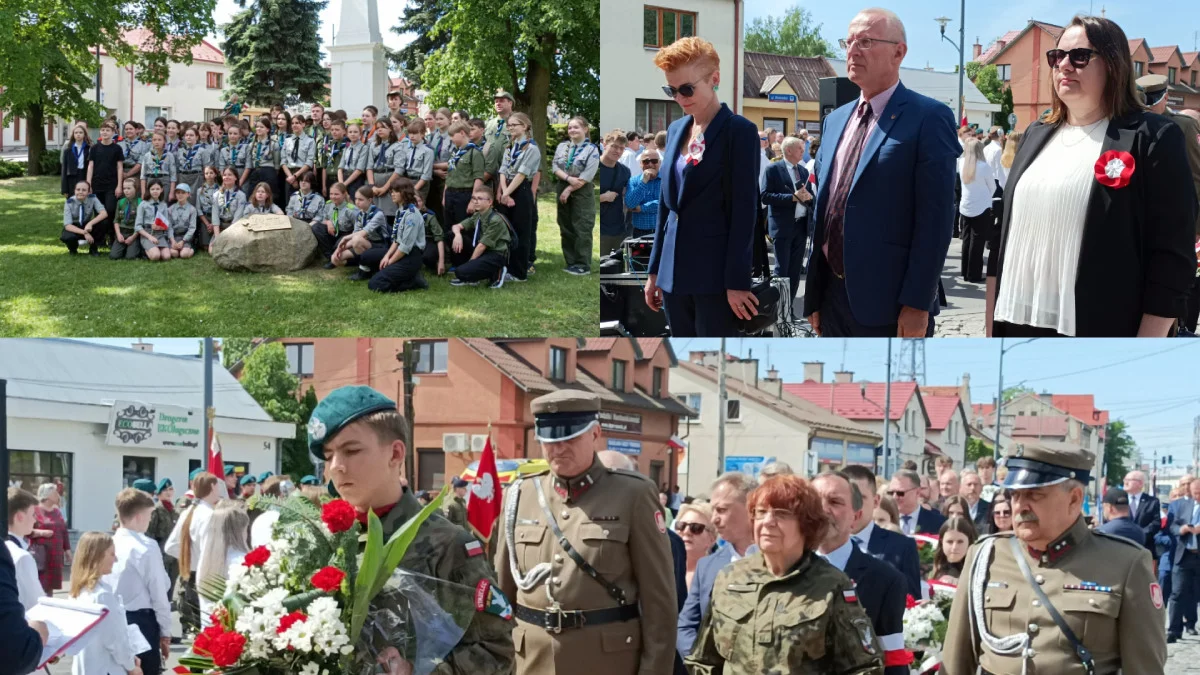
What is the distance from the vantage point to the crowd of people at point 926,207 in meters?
4.29

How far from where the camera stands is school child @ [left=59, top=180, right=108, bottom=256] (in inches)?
535

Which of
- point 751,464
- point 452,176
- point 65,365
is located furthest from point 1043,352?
point 452,176

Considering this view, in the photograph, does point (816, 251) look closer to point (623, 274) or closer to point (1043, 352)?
point (1043, 352)

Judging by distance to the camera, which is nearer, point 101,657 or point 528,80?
point 101,657

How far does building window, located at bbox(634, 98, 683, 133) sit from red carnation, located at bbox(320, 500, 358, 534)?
464 cm

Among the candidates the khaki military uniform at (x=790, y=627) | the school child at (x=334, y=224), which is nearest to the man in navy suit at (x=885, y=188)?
the khaki military uniform at (x=790, y=627)

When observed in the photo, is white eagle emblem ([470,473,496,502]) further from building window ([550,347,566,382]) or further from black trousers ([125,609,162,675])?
black trousers ([125,609,162,675])

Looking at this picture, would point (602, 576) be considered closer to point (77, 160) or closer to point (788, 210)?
point (788, 210)

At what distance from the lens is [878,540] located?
481cm

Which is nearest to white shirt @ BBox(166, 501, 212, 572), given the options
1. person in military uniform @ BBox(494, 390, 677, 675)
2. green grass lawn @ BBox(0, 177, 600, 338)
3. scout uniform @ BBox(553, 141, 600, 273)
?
green grass lawn @ BBox(0, 177, 600, 338)

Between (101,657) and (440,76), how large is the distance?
8.50 meters

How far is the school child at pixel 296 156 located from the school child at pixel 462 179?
2.27 meters

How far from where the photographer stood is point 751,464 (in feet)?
20.5

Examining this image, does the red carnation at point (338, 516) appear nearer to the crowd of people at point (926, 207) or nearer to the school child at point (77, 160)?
the crowd of people at point (926, 207)
